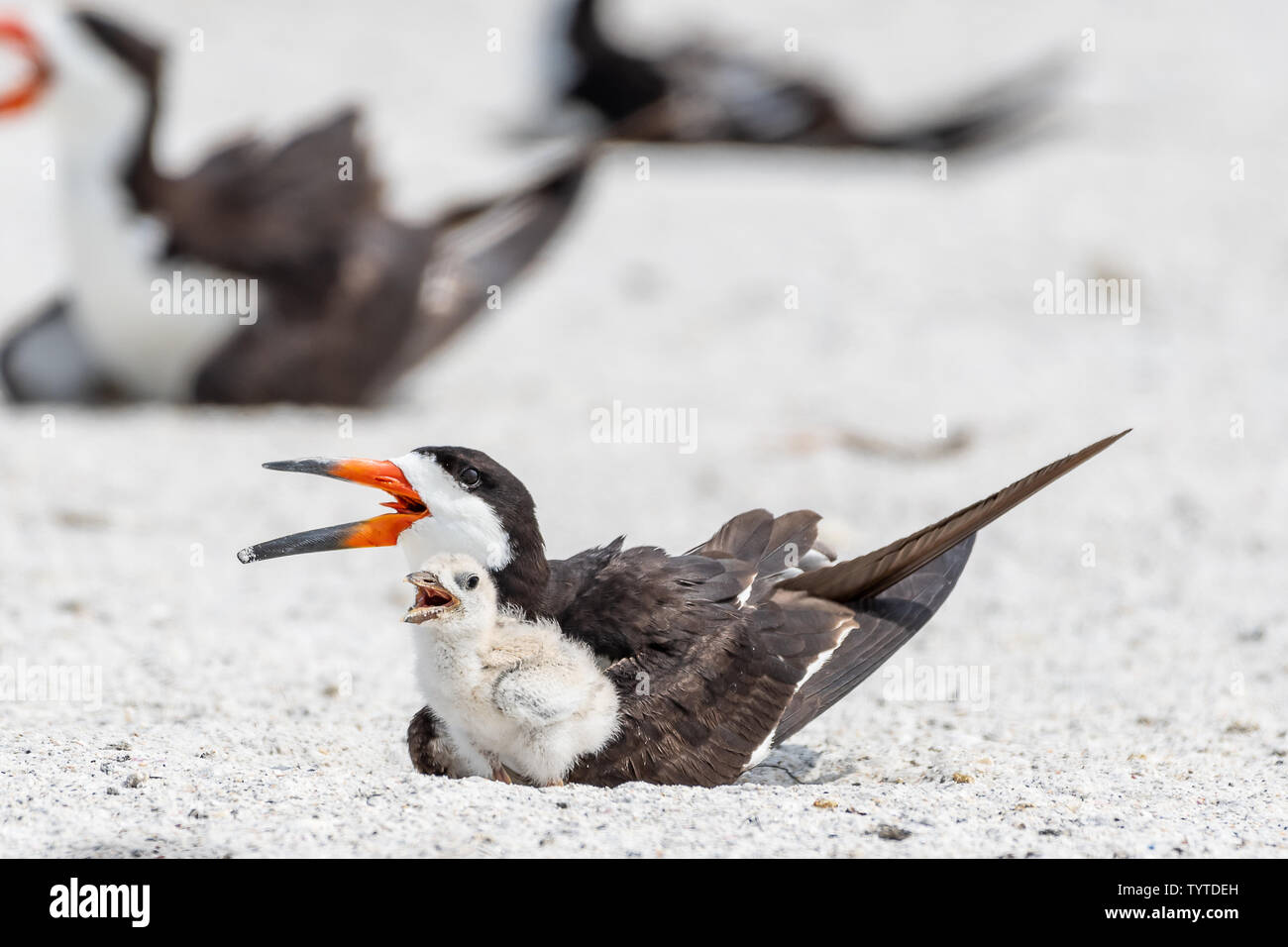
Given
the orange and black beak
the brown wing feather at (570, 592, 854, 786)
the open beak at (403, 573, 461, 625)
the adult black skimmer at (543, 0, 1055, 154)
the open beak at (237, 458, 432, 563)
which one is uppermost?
the adult black skimmer at (543, 0, 1055, 154)

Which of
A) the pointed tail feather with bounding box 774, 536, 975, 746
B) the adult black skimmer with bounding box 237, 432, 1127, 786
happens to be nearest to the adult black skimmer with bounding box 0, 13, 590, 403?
the adult black skimmer with bounding box 237, 432, 1127, 786

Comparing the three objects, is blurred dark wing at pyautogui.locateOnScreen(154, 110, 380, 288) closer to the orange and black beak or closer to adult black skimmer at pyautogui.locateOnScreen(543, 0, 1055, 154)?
the orange and black beak

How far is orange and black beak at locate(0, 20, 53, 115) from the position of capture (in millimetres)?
7887

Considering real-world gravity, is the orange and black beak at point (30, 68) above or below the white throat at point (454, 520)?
above

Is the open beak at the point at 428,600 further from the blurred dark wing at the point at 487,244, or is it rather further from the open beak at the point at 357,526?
the blurred dark wing at the point at 487,244

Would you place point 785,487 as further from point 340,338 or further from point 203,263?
point 203,263

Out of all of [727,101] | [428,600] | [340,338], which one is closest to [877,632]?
[428,600]

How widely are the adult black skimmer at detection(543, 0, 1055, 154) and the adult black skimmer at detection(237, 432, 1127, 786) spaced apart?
27.7 feet

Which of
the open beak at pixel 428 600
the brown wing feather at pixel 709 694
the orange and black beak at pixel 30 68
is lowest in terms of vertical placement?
the brown wing feather at pixel 709 694

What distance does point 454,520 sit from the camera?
3.52 m

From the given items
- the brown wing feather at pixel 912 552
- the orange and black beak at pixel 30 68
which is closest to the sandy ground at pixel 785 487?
the brown wing feather at pixel 912 552

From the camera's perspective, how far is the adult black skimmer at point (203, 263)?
7.64 metres

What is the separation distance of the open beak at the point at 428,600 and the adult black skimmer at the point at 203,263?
4479 mm
